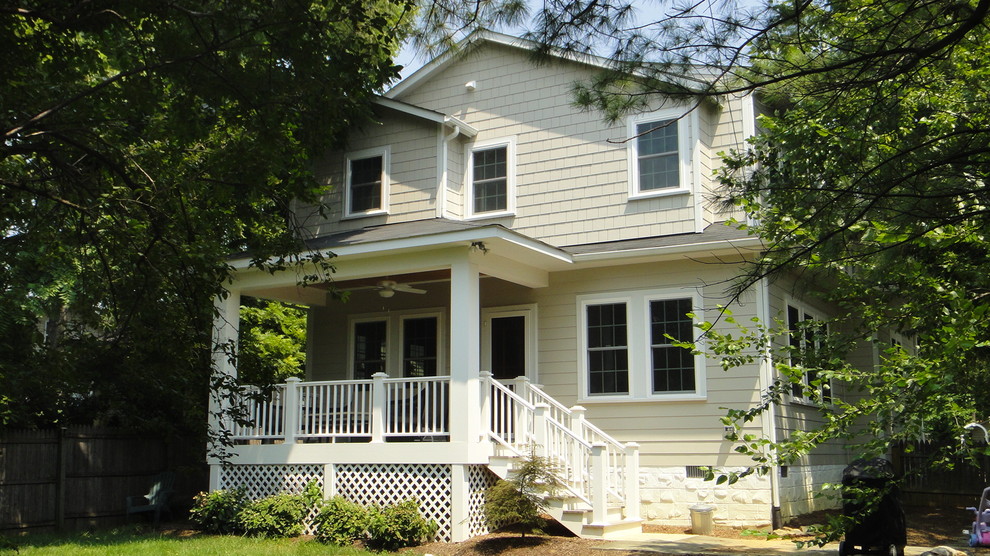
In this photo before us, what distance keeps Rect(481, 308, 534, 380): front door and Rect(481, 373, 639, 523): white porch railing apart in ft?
5.54

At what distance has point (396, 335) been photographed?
1580cm

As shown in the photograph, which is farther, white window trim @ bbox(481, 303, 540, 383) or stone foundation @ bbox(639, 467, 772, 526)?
white window trim @ bbox(481, 303, 540, 383)

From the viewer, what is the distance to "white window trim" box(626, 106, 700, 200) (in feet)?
45.8

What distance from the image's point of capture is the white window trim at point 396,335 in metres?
15.4

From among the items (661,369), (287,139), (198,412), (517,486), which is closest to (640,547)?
(517,486)

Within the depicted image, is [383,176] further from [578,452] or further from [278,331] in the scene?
[278,331]

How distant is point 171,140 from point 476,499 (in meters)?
5.99

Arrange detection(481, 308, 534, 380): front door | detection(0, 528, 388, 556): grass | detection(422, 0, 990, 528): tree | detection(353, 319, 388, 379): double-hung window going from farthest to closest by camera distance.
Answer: detection(353, 319, 388, 379): double-hung window < detection(481, 308, 534, 380): front door < detection(0, 528, 388, 556): grass < detection(422, 0, 990, 528): tree

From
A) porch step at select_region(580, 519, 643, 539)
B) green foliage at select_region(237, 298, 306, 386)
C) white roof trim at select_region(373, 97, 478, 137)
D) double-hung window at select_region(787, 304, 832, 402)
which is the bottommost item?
porch step at select_region(580, 519, 643, 539)

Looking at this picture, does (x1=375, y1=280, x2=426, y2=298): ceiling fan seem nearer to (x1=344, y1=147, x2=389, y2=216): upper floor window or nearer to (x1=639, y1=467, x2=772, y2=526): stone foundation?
(x1=344, y1=147, x2=389, y2=216): upper floor window

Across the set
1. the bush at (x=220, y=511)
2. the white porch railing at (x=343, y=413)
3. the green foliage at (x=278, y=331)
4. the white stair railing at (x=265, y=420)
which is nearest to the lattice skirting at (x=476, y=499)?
the white porch railing at (x=343, y=413)

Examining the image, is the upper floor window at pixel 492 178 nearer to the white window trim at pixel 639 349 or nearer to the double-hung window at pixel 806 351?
the white window trim at pixel 639 349

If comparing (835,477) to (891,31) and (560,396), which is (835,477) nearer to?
(560,396)

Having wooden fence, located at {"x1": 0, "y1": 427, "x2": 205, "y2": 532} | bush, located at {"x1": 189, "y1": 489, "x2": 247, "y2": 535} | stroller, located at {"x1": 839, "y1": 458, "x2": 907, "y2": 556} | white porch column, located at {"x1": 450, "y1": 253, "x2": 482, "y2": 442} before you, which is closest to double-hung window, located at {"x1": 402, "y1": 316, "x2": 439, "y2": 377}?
white porch column, located at {"x1": 450, "y1": 253, "x2": 482, "y2": 442}
